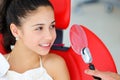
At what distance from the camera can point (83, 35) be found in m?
1.24

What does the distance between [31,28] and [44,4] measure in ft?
0.40

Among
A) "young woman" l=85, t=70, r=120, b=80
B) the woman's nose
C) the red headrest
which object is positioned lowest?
"young woman" l=85, t=70, r=120, b=80

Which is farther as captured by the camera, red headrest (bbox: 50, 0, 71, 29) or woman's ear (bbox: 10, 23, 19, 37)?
red headrest (bbox: 50, 0, 71, 29)

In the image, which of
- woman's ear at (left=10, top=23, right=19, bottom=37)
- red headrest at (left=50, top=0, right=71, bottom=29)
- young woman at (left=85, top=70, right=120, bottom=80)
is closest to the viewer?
young woman at (left=85, top=70, right=120, bottom=80)

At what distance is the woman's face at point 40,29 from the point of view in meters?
1.16

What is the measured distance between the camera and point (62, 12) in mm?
1400

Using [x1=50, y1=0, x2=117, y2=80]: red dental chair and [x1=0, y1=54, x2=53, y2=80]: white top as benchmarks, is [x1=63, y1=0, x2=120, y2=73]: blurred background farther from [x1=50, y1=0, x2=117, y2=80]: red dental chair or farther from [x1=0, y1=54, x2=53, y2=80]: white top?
[x1=0, y1=54, x2=53, y2=80]: white top

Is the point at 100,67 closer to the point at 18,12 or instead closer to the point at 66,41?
the point at 18,12

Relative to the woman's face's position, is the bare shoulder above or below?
below

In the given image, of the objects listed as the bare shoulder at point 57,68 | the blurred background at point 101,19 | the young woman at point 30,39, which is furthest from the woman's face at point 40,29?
the blurred background at point 101,19

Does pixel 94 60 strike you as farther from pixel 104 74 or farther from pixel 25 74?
pixel 25 74

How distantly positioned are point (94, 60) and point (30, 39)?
1.03 ft

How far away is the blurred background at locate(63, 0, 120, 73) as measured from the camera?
264 centimetres

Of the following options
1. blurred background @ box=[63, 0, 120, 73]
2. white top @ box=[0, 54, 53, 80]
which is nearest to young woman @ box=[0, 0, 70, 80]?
white top @ box=[0, 54, 53, 80]
